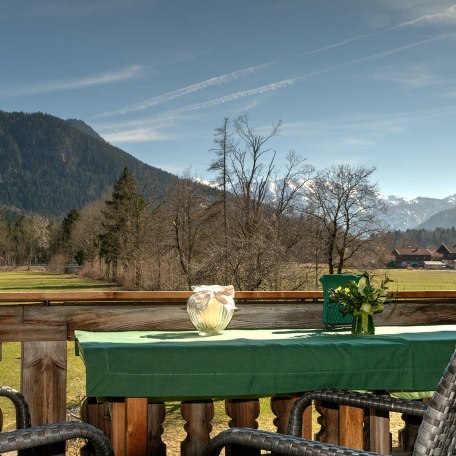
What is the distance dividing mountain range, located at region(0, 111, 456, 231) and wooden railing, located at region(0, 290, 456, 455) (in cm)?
13876

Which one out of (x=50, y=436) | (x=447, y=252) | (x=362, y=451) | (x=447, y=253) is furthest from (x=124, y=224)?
(x=447, y=252)

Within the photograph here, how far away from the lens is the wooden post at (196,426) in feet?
8.06

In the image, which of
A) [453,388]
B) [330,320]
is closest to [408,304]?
[330,320]

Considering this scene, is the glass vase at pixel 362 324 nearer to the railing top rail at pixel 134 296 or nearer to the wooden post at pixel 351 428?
the wooden post at pixel 351 428

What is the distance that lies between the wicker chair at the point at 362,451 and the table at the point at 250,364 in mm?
159

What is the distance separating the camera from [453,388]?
1037 millimetres

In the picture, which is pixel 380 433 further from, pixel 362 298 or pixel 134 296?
pixel 134 296

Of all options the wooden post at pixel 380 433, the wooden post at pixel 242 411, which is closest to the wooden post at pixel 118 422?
the wooden post at pixel 242 411

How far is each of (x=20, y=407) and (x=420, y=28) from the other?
31380mm

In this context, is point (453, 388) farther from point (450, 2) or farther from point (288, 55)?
point (288, 55)

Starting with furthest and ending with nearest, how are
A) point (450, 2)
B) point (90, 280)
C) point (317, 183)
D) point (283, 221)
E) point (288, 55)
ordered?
1. point (288, 55)
2. point (90, 280)
3. point (317, 183)
4. point (450, 2)
5. point (283, 221)

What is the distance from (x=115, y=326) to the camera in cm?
274

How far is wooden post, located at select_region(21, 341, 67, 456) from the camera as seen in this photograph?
250 cm

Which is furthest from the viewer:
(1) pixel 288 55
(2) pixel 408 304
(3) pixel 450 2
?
(1) pixel 288 55
